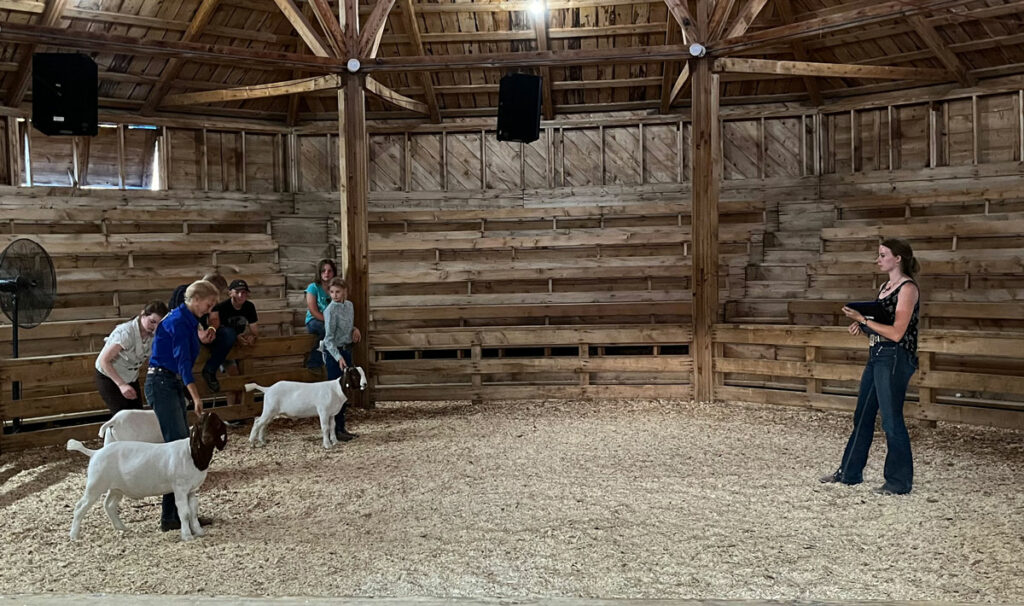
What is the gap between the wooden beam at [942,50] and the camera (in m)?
12.1

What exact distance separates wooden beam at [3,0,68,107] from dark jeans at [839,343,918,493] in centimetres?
1167

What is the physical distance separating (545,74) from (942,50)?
6.45 metres

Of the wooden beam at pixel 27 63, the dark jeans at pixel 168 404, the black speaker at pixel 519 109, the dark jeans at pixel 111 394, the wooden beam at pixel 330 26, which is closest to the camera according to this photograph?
the dark jeans at pixel 168 404

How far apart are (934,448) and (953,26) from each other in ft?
27.4

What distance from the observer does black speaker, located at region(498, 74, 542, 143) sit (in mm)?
10398

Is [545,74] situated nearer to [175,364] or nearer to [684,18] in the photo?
[684,18]

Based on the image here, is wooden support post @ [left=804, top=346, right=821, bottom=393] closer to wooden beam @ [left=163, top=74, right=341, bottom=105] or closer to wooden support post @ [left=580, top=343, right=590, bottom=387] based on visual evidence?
wooden support post @ [left=580, top=343, right=590, bottom=387]

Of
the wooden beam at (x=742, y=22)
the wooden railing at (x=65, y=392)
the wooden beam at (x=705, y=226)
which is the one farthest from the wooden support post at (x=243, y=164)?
the wooden beam at (x=742, y=22)

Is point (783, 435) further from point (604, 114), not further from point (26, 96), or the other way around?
point (26, 96)

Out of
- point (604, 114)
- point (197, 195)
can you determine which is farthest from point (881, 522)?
point (197, 195)

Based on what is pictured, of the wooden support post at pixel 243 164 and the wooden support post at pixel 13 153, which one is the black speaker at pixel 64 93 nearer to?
the wooden support post at pixel 13 153

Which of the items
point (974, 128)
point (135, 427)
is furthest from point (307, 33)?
point (974, 128)

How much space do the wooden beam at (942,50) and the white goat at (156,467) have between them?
1174cm

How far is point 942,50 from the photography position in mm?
12516
